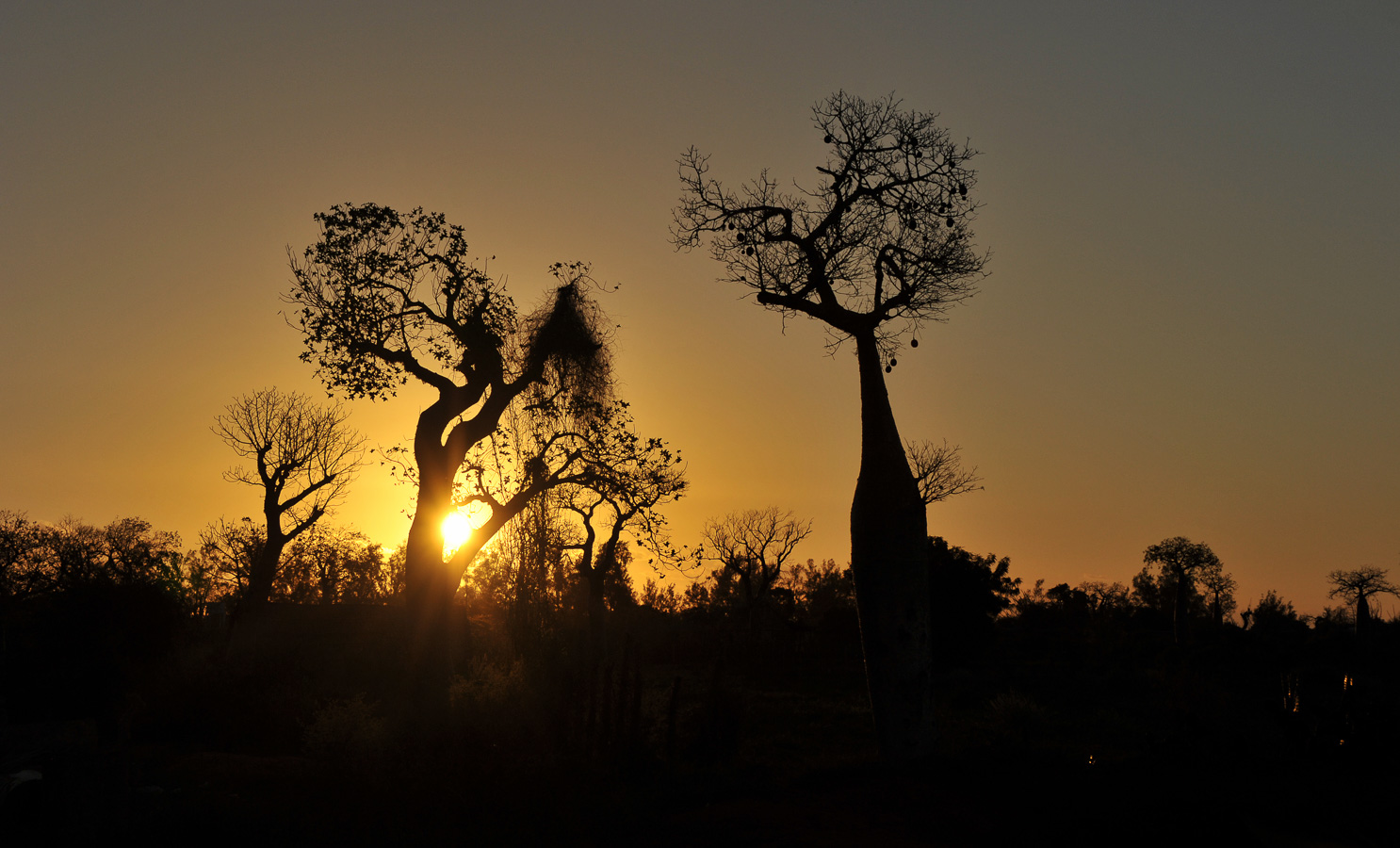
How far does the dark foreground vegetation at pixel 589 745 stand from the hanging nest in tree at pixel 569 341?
A: 17.9 feet

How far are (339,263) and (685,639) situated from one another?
29509 mm

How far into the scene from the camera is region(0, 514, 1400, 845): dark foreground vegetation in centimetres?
723

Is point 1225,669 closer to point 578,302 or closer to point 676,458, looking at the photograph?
point 676,458

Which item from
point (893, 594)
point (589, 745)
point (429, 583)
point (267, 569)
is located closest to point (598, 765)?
point (589, 745)

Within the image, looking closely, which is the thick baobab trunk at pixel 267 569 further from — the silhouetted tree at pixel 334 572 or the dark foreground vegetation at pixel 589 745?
the silhouetted tree at pixel 334 572

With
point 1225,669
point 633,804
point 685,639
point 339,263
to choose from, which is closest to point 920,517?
point 633,804

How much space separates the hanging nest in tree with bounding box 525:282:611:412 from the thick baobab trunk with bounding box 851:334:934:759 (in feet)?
23.9

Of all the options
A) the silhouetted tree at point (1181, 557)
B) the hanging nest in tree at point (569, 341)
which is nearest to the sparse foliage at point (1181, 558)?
the silhouetted tree at point (1181, 557)

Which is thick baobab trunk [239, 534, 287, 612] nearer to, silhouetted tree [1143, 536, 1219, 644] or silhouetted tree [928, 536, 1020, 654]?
silhouetted tree [928, 536, 1020, 654]

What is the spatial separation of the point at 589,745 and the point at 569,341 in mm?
7397

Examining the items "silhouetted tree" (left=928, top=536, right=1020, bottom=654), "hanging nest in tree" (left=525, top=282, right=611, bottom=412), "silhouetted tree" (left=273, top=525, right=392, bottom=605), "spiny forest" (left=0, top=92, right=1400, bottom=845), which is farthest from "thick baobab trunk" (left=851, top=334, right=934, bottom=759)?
"silhouetted tree" (left=273, top=525, right=392, bottom=605)

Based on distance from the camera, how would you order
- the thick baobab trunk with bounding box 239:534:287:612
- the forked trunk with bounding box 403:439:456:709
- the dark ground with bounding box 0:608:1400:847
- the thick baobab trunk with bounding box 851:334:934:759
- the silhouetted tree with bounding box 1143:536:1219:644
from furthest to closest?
the silhouetted tree with bounding box 1143:536:1219:644 → the thick baobab trunk with bounding box 239:534:287:612 → the forked trunk with bounding box 403:439:456:709 → the thick baobab trunk with bounding box 851:334:934:759 → the dark ground with bounding box 0:608:1400:847

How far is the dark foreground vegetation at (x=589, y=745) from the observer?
723 cm

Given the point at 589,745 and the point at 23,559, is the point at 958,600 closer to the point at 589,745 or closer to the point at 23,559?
the point at 589,745
